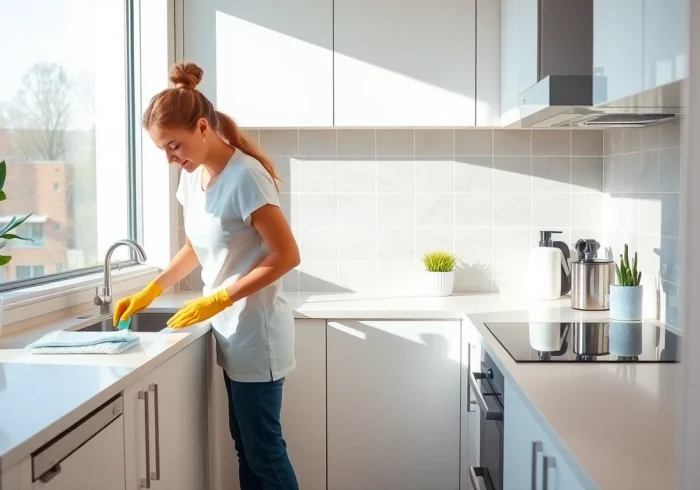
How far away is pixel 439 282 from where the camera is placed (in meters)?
2.88

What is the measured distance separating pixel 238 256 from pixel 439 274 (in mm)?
1013

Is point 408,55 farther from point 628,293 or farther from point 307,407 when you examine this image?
point 307,407

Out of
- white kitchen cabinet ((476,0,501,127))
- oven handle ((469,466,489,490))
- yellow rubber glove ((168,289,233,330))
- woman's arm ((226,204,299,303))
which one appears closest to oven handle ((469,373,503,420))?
oven handle ((469,466,489,490))

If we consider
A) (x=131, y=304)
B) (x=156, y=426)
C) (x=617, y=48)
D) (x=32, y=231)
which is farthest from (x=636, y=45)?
(x=32, y=231)

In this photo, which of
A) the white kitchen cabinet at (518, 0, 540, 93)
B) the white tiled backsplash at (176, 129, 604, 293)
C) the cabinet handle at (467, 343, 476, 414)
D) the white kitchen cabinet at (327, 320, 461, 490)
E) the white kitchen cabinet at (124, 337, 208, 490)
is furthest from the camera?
the white tiled backsplash at (176, 129, 604, 293)

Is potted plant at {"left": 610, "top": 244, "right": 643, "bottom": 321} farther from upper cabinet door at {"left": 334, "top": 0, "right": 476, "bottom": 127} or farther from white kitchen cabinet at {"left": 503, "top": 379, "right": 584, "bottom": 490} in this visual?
upper cabinet door at {"left": 334, "top": 0, "right": 476, "bottom": 127}

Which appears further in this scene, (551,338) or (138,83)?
(138,83)

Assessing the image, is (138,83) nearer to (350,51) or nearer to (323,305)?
(350,51)

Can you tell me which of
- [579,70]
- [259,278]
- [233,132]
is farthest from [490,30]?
[259,278]

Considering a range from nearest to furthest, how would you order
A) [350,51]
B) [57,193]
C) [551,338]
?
1. [551,338]
2. [57,193]
3. [350,51]

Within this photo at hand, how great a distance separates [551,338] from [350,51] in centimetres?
129

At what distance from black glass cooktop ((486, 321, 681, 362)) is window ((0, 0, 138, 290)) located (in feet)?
4.86

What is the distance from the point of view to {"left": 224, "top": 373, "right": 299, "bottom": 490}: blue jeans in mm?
2121

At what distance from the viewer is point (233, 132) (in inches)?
86.3
